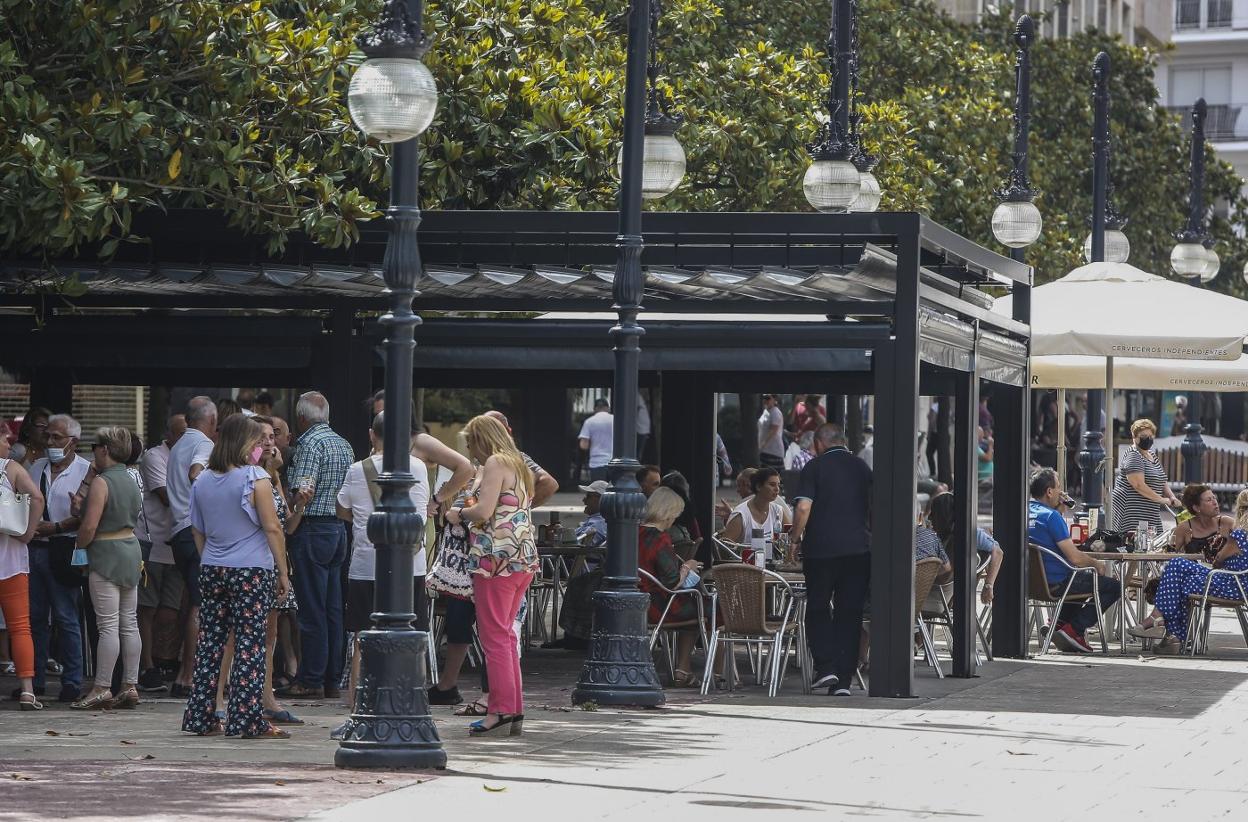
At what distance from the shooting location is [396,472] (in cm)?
970

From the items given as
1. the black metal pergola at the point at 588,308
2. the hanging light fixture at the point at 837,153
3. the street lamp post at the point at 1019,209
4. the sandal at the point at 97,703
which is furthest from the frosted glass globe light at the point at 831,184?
the sandal at the point at 97,703

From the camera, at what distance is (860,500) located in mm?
13438

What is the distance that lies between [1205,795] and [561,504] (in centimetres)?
2698

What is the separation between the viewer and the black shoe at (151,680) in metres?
13.3

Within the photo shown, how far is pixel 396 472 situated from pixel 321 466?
3.01 meters

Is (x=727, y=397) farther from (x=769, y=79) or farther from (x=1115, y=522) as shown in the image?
(x=1115, y=522)

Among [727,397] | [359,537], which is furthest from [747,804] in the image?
[727,397]

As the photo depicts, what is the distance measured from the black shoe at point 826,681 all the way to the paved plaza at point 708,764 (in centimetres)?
18

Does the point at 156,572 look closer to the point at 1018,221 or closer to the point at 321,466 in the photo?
the point at 321,466

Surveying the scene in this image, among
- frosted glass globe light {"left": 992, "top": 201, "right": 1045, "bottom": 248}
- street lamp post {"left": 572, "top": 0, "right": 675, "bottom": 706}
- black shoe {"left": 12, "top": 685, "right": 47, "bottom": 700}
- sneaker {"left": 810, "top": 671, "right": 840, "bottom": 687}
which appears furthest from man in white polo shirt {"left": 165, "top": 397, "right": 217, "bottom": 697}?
frosted glass globe light {"left": 992, "top": 201, "right": 1045, "bottom": 248}

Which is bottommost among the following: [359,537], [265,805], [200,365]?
[265,805]

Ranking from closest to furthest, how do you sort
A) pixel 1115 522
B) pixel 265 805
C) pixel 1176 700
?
pixel 265 805 < pixel 1176 700 < pixel 1115 522

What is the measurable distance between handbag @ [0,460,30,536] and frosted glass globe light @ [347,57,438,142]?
3.81 meters

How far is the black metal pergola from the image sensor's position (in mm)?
13141
